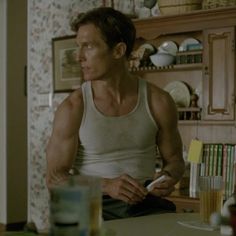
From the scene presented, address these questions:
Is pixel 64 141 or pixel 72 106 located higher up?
pixel 72 106

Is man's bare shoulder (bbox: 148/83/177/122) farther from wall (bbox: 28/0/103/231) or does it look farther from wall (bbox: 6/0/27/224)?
wall (bbox: 6/0/27/224)

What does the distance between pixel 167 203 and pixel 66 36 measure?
270cm

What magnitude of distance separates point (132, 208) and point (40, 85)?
2.96m

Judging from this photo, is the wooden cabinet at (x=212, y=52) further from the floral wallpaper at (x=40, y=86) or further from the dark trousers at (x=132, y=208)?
the dark trousers at (x=132, y=208)

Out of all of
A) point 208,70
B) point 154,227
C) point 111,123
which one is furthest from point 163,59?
point 154,227

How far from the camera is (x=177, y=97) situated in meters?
3.46

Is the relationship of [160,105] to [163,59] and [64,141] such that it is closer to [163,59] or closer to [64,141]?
[64,141]

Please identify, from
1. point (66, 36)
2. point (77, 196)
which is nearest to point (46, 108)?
point (66, 36)

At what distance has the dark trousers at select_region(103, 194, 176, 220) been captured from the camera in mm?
1686

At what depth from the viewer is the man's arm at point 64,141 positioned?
1.83 metres

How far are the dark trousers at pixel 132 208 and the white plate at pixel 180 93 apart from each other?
66.9 inches

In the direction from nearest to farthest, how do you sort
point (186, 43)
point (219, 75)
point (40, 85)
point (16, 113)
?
point (219, 75)
point (186, 43)
point (40, 85)
point (16, 113)

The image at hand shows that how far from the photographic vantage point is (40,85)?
4.49m
